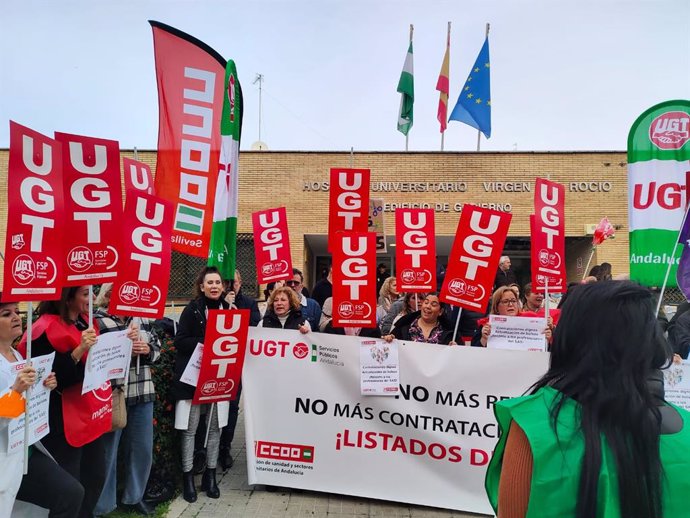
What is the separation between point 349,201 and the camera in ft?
18.4

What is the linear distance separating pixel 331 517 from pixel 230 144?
3610 mm

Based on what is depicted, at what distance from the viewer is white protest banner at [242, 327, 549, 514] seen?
13.5ft

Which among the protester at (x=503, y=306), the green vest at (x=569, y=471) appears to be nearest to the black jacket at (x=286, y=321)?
the protester at (x=503, y=306)

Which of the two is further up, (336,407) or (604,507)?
(604,507)

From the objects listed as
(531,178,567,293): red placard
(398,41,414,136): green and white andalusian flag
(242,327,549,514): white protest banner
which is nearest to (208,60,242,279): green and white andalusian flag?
(242,327,549,514): white protest banner

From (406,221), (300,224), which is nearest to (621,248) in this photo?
(300,224)

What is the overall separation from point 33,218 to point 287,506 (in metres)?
2.91

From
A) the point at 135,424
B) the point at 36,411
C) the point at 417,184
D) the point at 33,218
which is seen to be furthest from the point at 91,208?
the point at 417,184

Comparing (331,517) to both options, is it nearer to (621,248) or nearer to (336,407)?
(336,407)

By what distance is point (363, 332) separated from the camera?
4762 millimetres

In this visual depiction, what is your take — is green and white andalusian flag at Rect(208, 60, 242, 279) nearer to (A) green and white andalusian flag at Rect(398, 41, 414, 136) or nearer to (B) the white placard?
(B) the white placard

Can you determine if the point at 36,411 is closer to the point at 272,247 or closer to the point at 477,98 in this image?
the point at 272,247

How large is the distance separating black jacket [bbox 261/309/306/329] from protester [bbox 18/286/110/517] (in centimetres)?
183

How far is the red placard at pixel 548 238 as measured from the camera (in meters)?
4.74
